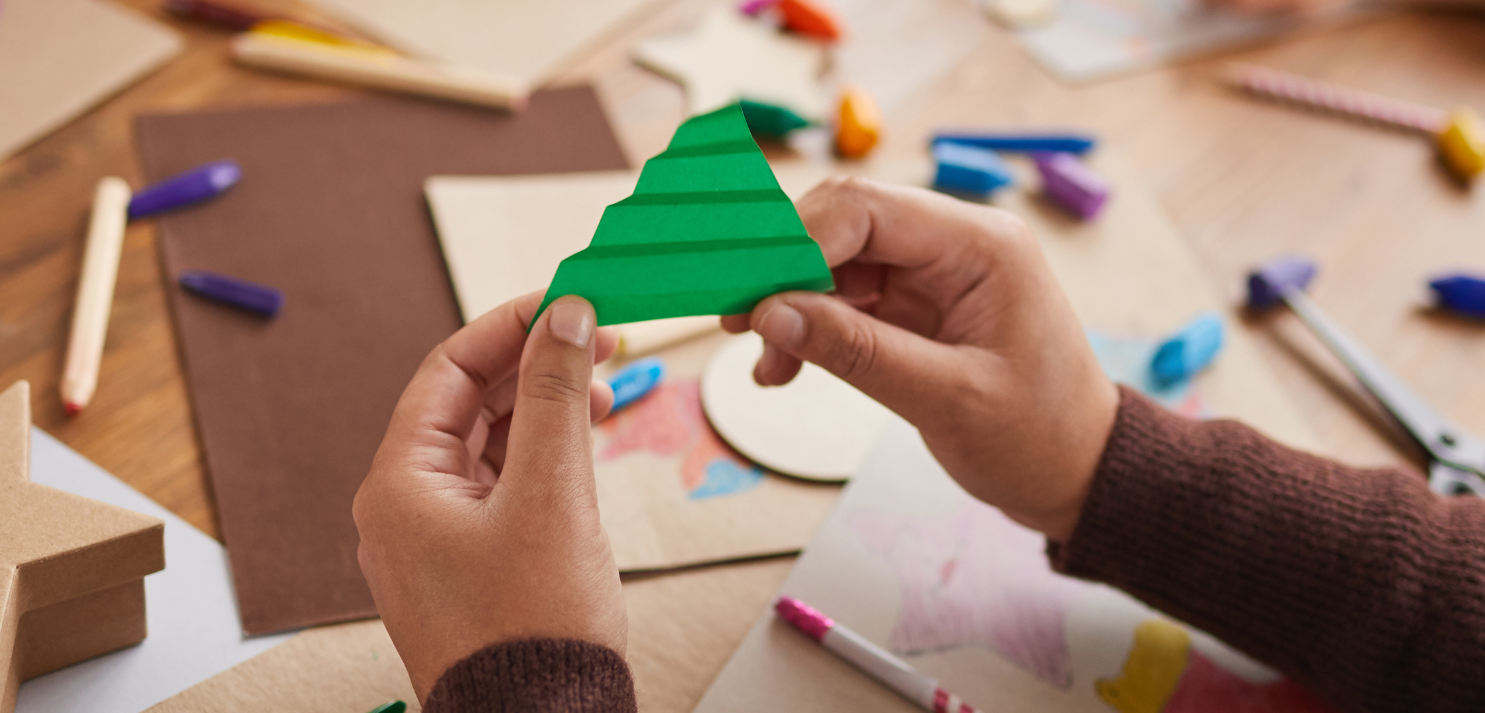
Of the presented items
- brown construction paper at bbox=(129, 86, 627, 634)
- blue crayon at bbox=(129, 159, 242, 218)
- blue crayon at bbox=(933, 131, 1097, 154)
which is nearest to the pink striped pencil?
blue crayon at bbox=(933, 131, 1097, 154)

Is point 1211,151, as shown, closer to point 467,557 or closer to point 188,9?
A: point 467,557

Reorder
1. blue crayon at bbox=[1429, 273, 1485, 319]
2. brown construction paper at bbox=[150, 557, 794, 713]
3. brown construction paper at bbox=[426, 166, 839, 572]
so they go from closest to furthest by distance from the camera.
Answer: brown construction paper at bbox=[150, 557, 794, 713] < brown construction paper at bbox=[426, 166, 839, 572] < blue crayon at bbox=[1429, 273, 1485, 319]

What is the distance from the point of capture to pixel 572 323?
1.60 ft

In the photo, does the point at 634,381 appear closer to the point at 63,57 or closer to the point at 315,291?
the point at 315,291

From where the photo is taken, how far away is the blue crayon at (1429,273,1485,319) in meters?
0.91

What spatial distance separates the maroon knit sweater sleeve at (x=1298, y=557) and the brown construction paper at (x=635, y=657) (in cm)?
23

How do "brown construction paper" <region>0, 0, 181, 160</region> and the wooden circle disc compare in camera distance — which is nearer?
the wooden circle disc

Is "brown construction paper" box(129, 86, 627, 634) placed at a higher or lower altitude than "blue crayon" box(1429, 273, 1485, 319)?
higher

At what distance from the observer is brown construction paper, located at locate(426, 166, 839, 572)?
663 millimetres

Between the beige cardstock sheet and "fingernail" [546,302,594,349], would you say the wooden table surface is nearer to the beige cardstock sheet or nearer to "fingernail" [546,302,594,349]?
the beige cardstock sheet

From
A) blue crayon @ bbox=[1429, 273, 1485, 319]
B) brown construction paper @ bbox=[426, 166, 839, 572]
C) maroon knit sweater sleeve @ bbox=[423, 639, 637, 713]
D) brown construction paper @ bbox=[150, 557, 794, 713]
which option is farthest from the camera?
blue crayon @ bbox=[1429, 273, 1485, 319]

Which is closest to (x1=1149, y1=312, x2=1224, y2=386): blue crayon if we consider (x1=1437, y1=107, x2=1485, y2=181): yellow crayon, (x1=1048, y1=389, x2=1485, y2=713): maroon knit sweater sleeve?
(x1=1048, y1=389, x2=1485, y2=713): maroon knit sweater sleeve

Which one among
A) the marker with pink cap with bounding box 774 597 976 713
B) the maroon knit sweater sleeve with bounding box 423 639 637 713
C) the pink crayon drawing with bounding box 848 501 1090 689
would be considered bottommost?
the pink crayon drawing with bounding box 848 501 1090 689

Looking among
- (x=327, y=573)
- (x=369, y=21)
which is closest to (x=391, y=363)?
(x=327, y=573)
